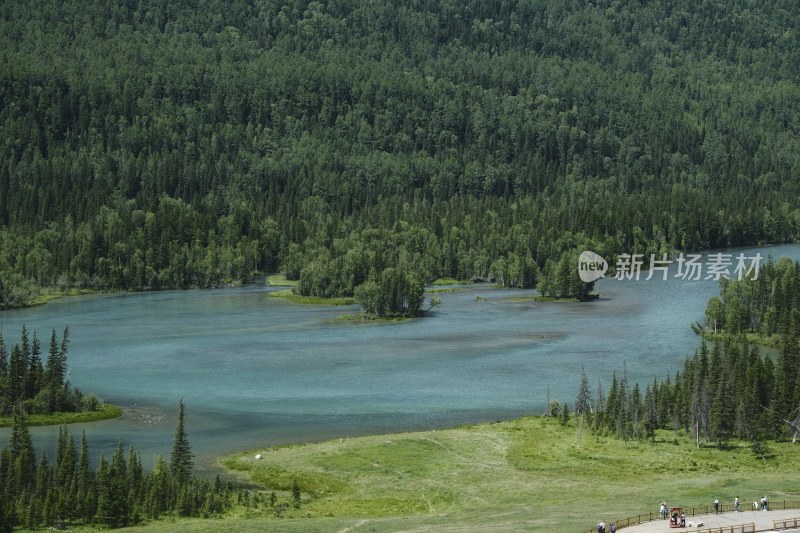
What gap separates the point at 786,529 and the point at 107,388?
10012 centimetres

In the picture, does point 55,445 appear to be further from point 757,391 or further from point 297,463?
point 757,391

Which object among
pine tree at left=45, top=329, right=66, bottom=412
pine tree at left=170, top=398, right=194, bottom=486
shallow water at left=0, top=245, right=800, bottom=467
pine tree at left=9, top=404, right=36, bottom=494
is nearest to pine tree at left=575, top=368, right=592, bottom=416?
shallow water at left=0, top=245, right=800, bottom=467

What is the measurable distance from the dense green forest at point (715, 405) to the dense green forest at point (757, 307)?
165ft

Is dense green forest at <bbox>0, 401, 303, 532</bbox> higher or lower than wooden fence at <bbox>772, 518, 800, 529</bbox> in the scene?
lower

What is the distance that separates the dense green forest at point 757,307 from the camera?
618 ft

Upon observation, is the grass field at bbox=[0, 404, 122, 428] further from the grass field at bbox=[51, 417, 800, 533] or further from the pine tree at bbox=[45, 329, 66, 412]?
the grass field at bbox=[51, 417, 800, 533]

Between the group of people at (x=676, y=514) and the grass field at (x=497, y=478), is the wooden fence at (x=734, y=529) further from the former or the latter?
the grass field at (x=497, y=478)

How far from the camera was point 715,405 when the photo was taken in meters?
125

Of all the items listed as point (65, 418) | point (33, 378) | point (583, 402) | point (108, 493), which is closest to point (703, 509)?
point (583, 402)

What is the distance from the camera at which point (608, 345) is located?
184 meters

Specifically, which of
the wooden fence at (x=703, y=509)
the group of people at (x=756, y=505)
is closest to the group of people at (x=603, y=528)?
the wooden fence at (x=703, y=509)

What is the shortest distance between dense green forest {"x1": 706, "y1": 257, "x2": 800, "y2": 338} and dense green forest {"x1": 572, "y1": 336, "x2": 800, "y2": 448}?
165 feet

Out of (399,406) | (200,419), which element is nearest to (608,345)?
(399,406)

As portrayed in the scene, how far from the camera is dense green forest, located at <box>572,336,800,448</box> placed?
125 metres
